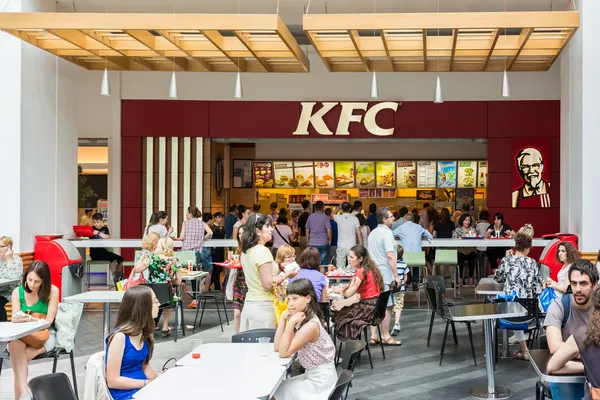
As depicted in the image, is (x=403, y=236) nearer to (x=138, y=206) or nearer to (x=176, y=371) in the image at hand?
(x=138, y=206)

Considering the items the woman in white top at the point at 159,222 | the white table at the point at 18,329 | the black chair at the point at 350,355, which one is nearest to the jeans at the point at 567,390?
the black chair at the point at 350,355

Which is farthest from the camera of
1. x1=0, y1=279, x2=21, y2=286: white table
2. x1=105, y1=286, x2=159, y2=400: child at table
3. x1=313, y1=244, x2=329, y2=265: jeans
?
x1=313, y1=244, x2=329, y2=265: jeans

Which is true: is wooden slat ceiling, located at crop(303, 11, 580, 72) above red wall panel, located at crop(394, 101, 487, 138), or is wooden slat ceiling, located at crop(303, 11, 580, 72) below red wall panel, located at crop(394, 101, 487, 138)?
above

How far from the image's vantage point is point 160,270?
806 centimetres

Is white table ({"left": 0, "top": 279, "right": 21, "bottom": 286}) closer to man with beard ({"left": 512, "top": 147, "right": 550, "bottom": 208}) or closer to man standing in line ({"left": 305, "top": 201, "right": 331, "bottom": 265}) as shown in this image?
man standing in line ({"left": 305, "top": 201, "right": 331, "bottom": 265})

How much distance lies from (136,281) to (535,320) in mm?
4190

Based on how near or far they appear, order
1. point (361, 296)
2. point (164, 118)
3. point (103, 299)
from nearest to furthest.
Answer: point (103, 299) → point (361, 296) → point (164, 118)

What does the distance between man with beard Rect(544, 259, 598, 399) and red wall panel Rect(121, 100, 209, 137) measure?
10.0 meters

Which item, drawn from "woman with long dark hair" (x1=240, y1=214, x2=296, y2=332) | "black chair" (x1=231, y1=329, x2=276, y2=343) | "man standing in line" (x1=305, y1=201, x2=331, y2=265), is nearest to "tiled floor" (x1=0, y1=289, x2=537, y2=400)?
"woman with long dark hair" (x1=240, y1=214, x2=296, y2=332)

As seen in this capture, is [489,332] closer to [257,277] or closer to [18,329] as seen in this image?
[257,277]

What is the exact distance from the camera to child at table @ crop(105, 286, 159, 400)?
13.0 ft

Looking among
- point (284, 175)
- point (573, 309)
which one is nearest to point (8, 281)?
point (573, 309)

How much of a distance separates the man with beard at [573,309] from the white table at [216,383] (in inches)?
65.6

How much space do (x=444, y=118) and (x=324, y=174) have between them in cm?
280
